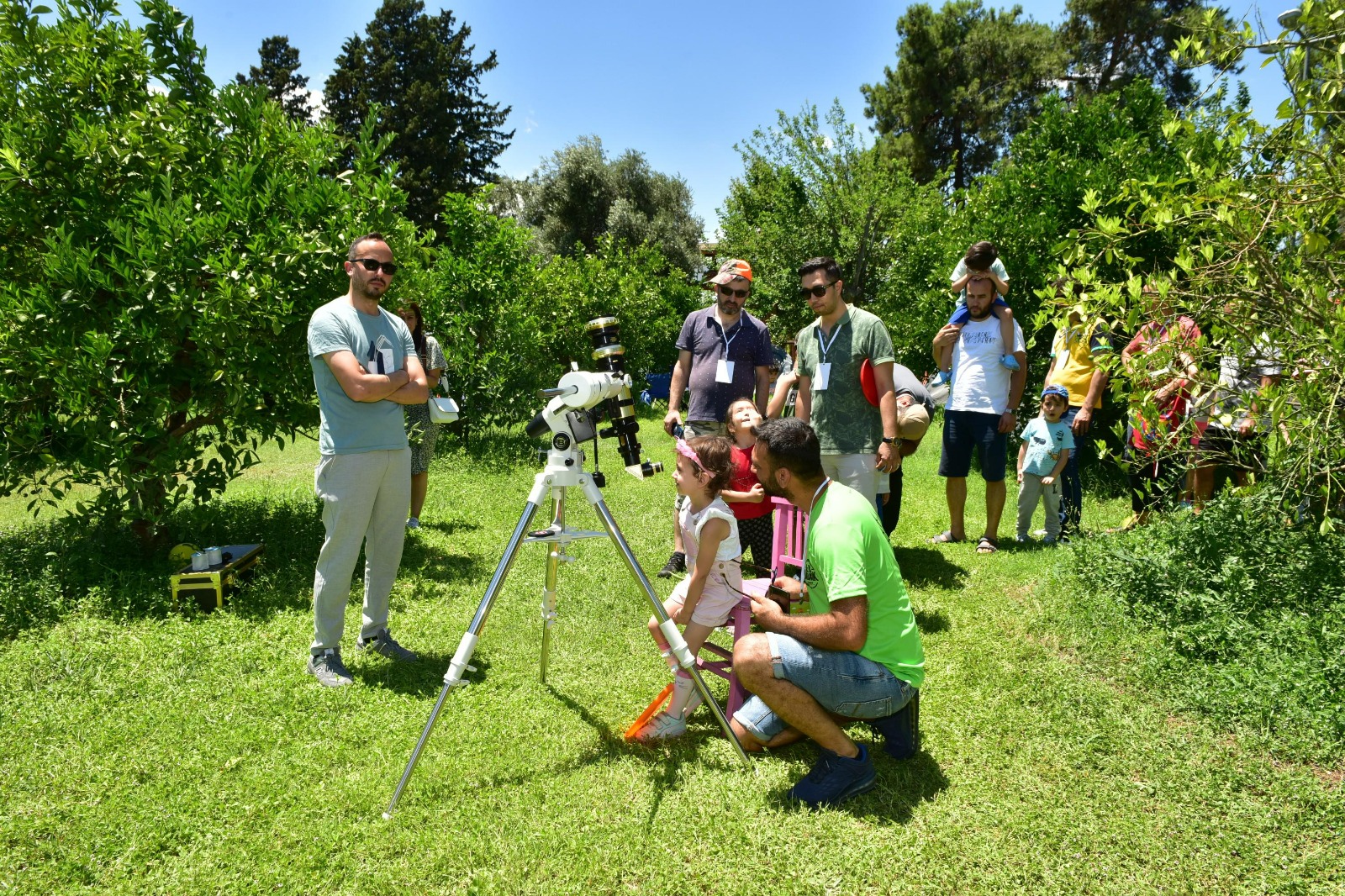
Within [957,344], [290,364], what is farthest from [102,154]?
[957,344]

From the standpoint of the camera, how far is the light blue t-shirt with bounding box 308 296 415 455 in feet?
13.6

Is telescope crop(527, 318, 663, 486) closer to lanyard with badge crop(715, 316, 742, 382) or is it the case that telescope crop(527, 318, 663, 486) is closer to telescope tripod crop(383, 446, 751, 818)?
telescope tripod crop(383, 446, 751, 818)

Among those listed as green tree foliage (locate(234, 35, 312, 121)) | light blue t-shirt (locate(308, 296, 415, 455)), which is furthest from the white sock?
A: green tree foliage (locate(234, 35, 312, 121))

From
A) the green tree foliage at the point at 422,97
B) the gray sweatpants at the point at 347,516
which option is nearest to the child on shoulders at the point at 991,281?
the gray sweatpants at the point at 347,516

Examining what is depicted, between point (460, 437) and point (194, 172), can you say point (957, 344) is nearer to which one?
point (194, 172)

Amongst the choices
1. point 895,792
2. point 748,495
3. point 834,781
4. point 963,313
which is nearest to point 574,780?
point 834,781

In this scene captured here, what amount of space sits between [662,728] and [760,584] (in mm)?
830

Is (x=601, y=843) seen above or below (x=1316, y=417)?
below

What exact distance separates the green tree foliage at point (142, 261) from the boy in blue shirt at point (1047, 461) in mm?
5426

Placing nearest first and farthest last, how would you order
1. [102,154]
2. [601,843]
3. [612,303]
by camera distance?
1. [601,843]
2. [102,154]
3. [612,303]

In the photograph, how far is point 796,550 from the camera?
3.82 m

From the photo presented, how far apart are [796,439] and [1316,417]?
2446 millimetres

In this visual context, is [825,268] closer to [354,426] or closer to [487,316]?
[354,426]

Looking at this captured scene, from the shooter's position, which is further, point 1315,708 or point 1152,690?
point 1152,690
